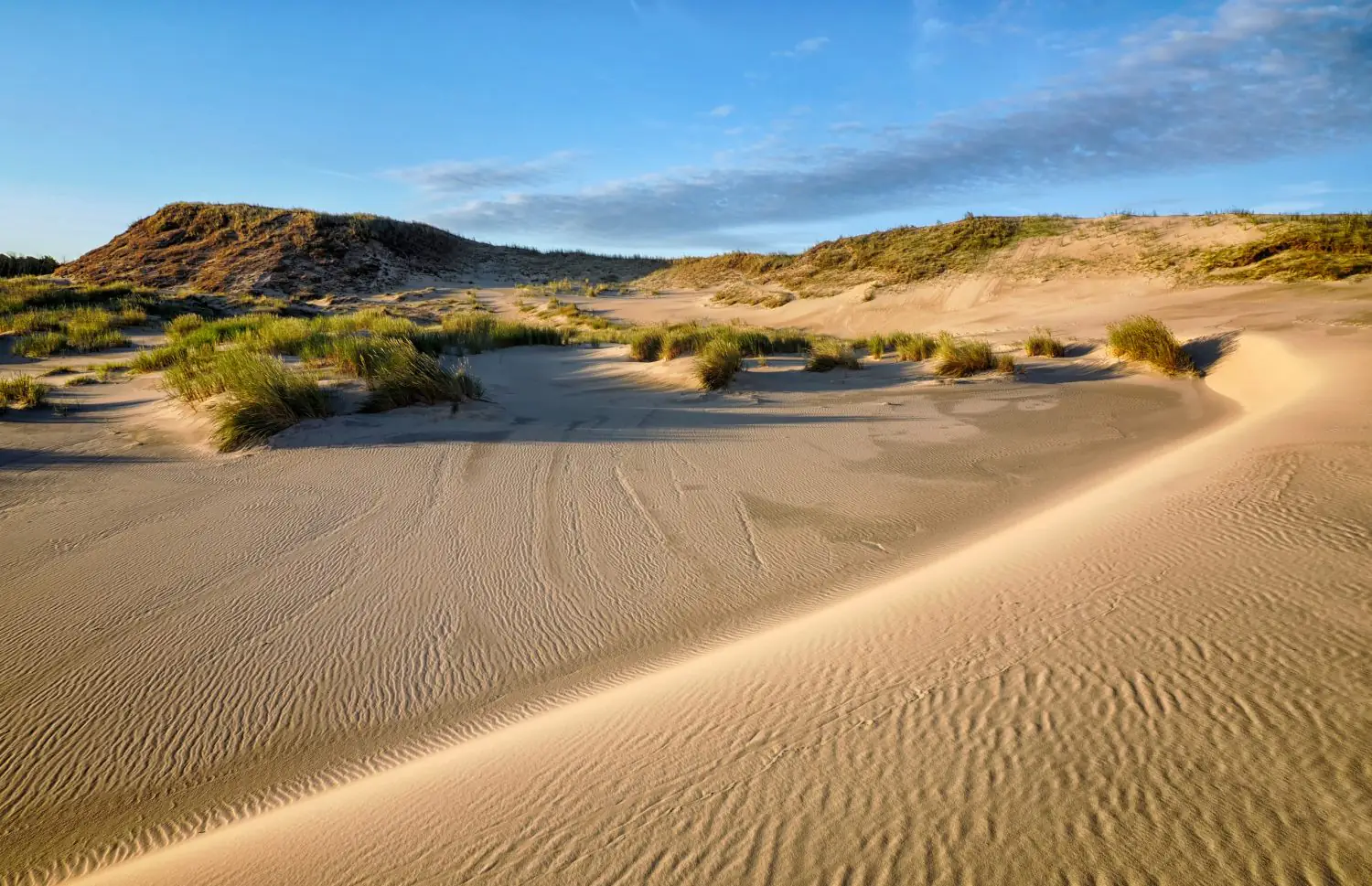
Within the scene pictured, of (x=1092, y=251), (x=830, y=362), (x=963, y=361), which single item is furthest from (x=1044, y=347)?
(x=1092, y=251)

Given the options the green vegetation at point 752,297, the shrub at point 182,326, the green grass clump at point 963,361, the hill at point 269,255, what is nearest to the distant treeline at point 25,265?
the hill at point 269,255

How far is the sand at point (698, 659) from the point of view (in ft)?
4.69

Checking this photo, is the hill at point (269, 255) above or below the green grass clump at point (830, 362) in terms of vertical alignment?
above

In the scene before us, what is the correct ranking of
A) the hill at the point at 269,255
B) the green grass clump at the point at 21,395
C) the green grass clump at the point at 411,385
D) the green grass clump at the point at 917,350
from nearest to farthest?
the green grass clump at the point at 411,385 → the green grass clump at the point at 21,395 → the green grass clump at the point at 917,350 → the hill at the point at 269,255

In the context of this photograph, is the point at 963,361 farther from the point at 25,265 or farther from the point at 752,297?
the point at 25,265

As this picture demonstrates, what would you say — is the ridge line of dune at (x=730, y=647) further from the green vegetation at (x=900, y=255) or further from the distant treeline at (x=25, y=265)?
the distant treeline at (x=25, y=265)

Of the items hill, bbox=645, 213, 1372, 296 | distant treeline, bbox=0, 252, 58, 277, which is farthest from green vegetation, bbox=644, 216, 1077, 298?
distant treeline, bbox=0, 252, 58, 277

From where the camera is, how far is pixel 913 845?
1347mm

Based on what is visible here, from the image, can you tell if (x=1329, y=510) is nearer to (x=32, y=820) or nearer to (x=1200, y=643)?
(x=1200, y=643)

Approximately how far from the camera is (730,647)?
2.93 meters

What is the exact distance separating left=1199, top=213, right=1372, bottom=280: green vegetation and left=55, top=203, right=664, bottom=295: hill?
29.2 m

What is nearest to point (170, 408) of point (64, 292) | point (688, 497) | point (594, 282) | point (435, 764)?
point (688, 497)

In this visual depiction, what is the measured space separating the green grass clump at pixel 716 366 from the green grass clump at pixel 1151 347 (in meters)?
5.63

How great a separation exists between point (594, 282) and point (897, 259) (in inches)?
706
